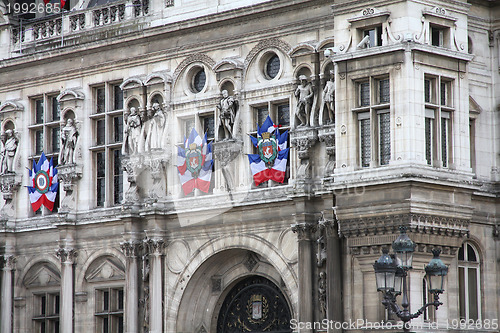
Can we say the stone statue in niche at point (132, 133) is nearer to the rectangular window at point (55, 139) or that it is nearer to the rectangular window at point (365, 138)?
the rectangular window at point (55, 139)

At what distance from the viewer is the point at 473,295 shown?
1722 inches

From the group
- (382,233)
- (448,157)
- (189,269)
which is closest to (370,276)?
(382,233)

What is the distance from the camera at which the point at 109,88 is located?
50531 mm

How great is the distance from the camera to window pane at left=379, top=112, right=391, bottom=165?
41.4m

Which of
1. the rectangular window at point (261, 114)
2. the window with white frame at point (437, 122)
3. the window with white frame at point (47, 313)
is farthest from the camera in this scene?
the window with white frame at point (47, 313)

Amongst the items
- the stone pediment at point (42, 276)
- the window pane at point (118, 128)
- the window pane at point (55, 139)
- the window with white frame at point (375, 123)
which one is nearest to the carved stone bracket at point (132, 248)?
the stone pediment at point (42, 276)

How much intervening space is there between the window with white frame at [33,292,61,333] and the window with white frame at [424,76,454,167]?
55.4 ft

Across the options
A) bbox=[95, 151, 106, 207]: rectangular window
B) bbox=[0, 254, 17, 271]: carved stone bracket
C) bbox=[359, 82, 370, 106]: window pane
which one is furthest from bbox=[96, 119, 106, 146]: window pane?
bbox=[359, 82, 370, 106]: window pane

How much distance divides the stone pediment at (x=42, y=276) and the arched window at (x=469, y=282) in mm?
15779

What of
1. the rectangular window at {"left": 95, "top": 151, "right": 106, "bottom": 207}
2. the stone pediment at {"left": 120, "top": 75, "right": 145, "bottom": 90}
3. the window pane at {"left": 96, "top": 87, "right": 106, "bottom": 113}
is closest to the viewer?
the stone pediment at {"left": 120, "top": 75, "right": 145, "bottom": 90}

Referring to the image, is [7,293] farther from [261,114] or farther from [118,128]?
[261,114]

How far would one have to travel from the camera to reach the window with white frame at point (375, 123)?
41.5 meters

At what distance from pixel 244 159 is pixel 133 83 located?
5840 millimetres

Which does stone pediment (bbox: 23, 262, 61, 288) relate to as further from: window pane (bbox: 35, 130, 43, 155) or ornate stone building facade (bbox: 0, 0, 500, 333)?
window pane (bbox: 35, 130, 43, 155)
